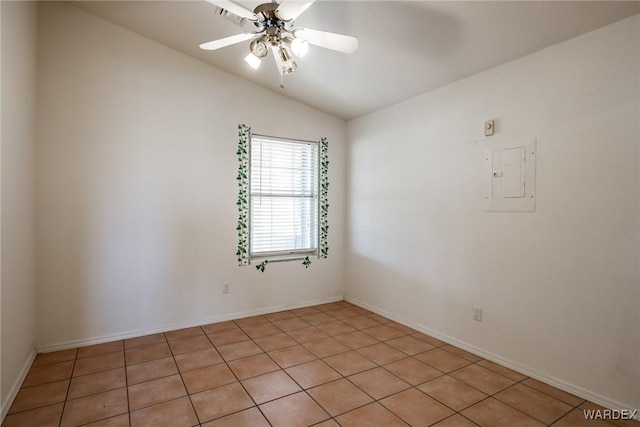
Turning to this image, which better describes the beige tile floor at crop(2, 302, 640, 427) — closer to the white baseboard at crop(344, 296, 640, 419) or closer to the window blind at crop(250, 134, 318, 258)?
the white baseboard at crop(344, 296, 640, 419)

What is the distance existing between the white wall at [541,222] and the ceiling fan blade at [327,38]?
128 cm

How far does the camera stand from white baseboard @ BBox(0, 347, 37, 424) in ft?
6.22

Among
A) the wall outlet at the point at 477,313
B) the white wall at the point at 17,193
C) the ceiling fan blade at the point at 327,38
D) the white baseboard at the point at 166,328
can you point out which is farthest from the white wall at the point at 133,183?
the wall outlet at the point at 477,313

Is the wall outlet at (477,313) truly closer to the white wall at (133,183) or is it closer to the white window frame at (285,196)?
the white window frame at (285,196)

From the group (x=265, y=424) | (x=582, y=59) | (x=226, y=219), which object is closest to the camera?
(x=265, y=424)

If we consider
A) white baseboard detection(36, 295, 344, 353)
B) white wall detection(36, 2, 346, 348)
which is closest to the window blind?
white wall detection(36, 2, 346, 348)

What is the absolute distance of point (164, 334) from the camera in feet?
10.4

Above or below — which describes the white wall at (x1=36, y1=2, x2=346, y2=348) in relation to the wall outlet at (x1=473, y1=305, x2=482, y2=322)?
above

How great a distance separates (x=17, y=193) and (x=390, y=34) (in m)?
2.86

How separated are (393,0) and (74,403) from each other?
10.7ft

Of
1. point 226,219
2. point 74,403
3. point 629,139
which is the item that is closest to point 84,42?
point 226,219

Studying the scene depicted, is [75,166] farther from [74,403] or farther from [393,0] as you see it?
[393,0]

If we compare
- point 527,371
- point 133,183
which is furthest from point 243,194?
point 527,371

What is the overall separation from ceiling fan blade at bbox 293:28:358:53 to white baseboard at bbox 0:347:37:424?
9.04 ft
